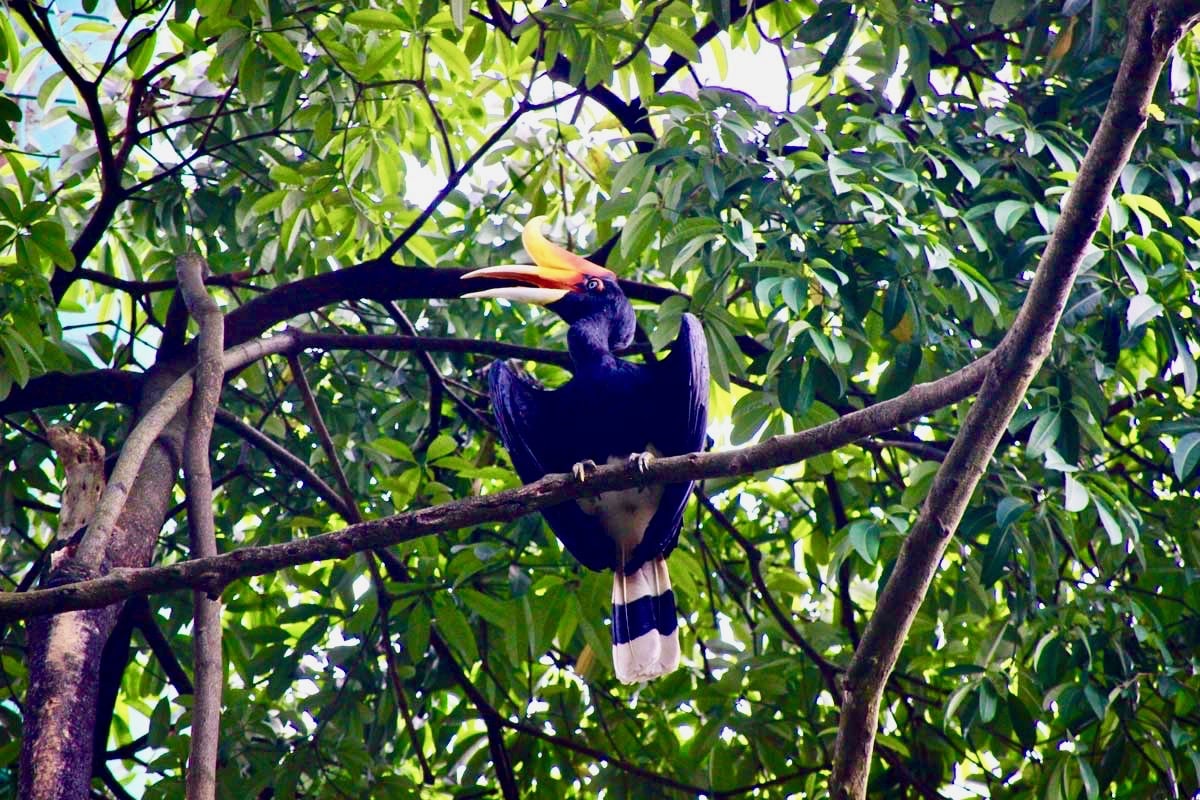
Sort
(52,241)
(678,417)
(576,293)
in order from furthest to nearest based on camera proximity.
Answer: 1. (576,293)
2. (678,417)
3. (52,241)

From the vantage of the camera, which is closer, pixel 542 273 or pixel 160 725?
pixel 160 725

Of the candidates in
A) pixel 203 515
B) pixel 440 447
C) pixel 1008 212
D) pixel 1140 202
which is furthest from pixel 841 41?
pixel 203 515

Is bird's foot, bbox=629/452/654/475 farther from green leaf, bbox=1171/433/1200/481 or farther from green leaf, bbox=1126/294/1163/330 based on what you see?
green leaf, bbox=1171/433/1200/481

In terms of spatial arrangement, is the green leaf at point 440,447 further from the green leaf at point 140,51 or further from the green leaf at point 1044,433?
the green leaf at point 1044,433

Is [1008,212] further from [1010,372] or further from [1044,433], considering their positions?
[1010,372]

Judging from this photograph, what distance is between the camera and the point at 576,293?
3.90 meters

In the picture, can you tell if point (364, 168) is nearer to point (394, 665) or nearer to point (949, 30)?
point (394, 665)

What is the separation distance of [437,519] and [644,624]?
125 cm

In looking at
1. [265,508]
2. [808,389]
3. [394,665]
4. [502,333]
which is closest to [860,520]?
[808,389]

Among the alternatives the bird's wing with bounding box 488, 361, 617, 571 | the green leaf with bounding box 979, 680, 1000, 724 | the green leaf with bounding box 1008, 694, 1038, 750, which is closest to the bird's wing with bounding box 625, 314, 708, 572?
the bird's wing with bounding box 488, 361, 617, 571

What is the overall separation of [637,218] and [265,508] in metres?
2.03

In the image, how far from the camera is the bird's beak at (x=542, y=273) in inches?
151

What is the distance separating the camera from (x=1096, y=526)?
389cm

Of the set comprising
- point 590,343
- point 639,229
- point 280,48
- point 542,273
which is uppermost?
point 280,48
